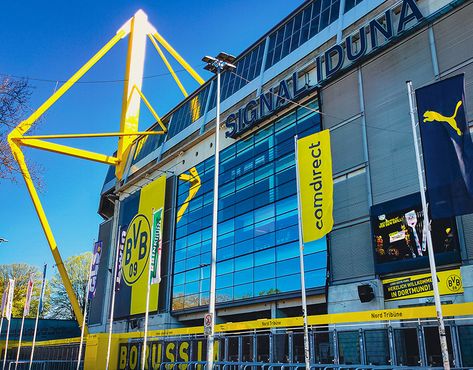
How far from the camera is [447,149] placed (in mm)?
12734

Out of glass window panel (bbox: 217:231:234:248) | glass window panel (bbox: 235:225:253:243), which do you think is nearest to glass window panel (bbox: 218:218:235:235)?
glass window panel (bbox: 217:231:234:248)

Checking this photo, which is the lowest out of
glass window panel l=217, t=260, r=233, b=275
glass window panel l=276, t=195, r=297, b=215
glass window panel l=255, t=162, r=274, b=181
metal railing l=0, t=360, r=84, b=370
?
metal railing l=0, t=360, r=84, b=370

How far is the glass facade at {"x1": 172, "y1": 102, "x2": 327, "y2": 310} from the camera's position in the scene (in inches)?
1203

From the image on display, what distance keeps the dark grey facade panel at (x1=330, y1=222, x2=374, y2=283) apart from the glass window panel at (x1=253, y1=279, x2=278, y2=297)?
5606 mm

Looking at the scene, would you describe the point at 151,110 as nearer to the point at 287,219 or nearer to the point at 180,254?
the point at 180,254

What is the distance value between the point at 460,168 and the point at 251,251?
72.9 feet

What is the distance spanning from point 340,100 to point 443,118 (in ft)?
52.4

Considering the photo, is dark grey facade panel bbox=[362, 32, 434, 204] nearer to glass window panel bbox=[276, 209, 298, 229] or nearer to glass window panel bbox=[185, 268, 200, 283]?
glass window panel bbox=[276, 209, 298, 229]

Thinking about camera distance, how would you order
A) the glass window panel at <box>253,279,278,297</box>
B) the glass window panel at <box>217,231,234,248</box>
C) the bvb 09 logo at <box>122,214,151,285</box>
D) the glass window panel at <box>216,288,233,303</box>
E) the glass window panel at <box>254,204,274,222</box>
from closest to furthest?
the glass window panel at <box>253,279,278,297</box>, the glass window panel at <box>254,204,274,222</box>, the glass window panel at <box>216,288,233,303</box>, the glass window panel at <box>217,231,234,248</box>, the bvb 09 logo at <box>122,214,151,285</box>

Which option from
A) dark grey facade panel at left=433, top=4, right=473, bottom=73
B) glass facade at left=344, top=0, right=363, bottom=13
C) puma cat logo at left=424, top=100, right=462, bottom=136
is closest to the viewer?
puma cat logo at left=424, top=100, right=462, bottom=136

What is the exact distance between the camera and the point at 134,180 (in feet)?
168

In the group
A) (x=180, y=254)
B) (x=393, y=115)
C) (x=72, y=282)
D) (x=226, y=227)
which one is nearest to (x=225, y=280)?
(x=226, y=227)

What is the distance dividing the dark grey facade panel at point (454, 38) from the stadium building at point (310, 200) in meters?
0.06

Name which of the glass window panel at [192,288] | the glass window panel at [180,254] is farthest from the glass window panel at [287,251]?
the glass window panel at [180,254]
